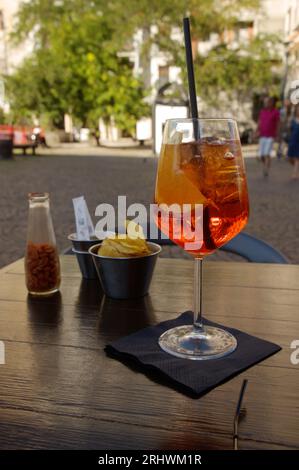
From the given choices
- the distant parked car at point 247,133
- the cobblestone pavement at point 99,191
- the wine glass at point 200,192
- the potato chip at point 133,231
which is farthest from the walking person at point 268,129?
the wine glass at point 200,192

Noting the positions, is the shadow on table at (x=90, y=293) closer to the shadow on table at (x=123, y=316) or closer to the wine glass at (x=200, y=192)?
the shadow on table at (x=123, y=316)

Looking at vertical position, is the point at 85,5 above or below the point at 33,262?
above

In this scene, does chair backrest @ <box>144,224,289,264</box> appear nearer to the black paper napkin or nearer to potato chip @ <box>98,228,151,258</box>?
potato chip @ <box>98,228,151,258</box>

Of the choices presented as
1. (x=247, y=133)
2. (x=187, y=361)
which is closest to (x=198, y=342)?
(x=187, y=361)

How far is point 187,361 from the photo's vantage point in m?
0.86

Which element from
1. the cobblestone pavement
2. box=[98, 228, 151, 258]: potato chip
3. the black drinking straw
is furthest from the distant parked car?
the black drinking straw

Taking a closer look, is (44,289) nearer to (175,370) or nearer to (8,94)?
(175,370)

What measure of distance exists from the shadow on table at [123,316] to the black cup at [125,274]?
2 centimetres

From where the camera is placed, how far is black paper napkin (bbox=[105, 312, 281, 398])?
0.80m

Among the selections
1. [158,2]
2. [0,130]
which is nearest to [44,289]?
[0,130]

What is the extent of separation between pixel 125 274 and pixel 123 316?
0.10 meters

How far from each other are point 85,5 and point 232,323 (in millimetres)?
22392

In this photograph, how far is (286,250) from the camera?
5051 millimetres

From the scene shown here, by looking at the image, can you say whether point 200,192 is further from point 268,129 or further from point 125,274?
point 268,129
